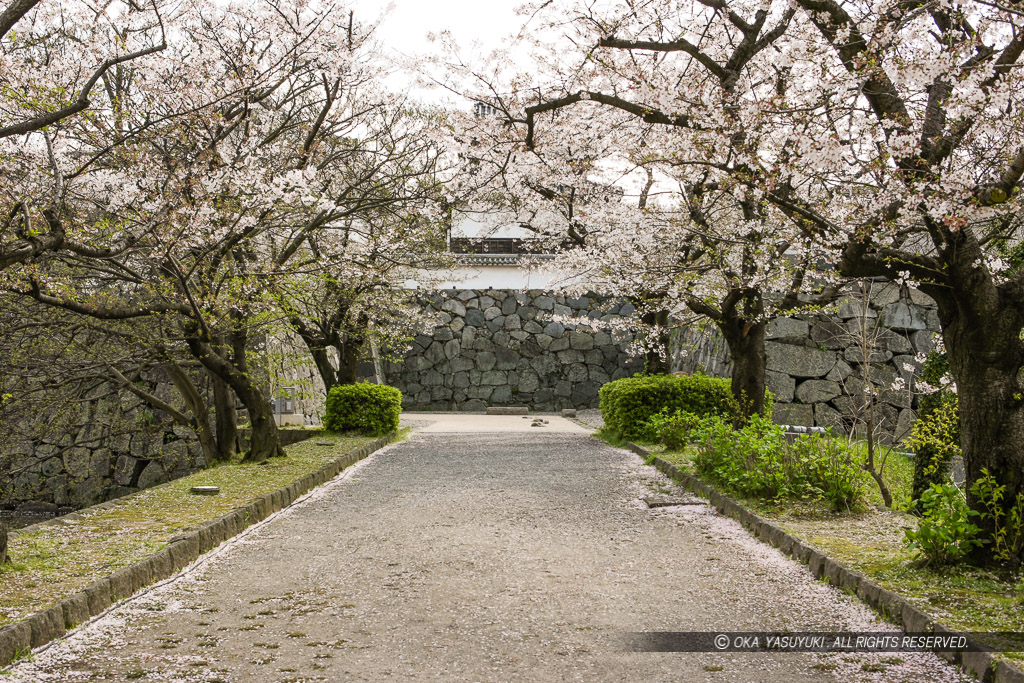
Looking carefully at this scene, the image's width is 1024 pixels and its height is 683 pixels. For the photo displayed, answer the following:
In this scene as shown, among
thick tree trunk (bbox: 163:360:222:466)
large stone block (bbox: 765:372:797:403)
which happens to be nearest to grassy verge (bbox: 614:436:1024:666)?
thick tree trunk (bbox: 163:360:222:466)

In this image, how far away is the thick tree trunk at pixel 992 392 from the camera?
4445 millimetres

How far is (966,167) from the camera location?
5.54 meters

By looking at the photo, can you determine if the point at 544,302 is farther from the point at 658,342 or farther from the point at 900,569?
the point at 900,569

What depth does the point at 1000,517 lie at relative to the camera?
4414 millimetres

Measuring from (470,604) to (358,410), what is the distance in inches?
398

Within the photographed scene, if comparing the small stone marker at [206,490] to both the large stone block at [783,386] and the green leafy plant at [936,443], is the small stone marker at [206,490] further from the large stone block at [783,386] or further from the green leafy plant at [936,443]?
the large stone block at [783,386]

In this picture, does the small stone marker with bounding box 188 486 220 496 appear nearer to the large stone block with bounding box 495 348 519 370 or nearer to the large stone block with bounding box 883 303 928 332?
the large stone block with bounding box 883 303 928 332

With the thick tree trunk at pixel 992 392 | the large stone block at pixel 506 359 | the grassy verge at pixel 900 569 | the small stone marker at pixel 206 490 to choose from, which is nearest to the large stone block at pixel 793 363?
the large stone block at pixel 506 359

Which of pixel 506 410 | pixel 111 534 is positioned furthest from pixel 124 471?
pixel 506 410

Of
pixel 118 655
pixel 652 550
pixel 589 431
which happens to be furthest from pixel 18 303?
pixel 589 431

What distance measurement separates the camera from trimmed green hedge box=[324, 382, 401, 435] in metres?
14.0

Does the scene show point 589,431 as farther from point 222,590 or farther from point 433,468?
point 222,590

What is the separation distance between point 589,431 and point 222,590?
12.0 meters

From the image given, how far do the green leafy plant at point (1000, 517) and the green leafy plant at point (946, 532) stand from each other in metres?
0.09
